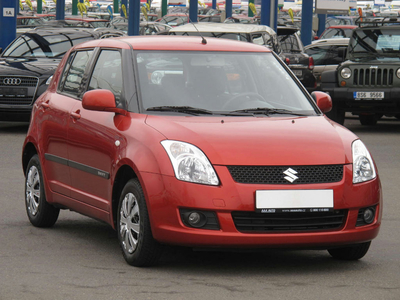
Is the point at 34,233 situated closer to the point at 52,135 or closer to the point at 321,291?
the point at 52,135

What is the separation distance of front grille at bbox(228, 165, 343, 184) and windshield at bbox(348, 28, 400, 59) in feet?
39.6

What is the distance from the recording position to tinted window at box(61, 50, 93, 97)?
24.8ft

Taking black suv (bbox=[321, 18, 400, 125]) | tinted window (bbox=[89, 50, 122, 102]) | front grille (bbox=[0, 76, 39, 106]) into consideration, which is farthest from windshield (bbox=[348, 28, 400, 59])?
tinted window (bbox=[89, 50, 122, 102])

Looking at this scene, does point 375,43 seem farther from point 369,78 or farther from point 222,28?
point 222,28

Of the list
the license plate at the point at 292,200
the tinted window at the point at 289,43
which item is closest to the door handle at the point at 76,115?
the license plate at the point at 292,200

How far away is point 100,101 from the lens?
652cm

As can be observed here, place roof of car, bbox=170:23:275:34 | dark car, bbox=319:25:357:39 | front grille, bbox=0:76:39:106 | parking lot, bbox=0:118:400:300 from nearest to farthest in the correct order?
parking lot, bbox=0:118:400:300 < front grille, bbox=0:76:39:106 < roof of car, bbox=170:23:275:34 < dark car, bbox=319:25:357:39

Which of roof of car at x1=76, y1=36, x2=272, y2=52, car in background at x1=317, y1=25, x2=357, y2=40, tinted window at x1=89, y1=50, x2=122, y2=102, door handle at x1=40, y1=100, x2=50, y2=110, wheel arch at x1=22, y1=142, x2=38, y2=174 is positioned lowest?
car in background at x1=317, y1=25, x2=357, y2=40

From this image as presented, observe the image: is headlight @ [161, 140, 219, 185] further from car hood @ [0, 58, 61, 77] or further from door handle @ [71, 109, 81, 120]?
car hood @ [0, 58, 61, 77]

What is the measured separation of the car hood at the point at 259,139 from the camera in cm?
585

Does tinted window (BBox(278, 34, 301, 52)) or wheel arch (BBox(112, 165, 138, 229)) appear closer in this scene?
wheel arch (BBox(112, 165, 138, 229))

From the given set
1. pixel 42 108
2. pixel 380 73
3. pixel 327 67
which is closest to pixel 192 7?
pixel 327 67

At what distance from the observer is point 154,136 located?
6.04 meters

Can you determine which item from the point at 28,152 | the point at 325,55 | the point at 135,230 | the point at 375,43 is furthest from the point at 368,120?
the point at 135,230
